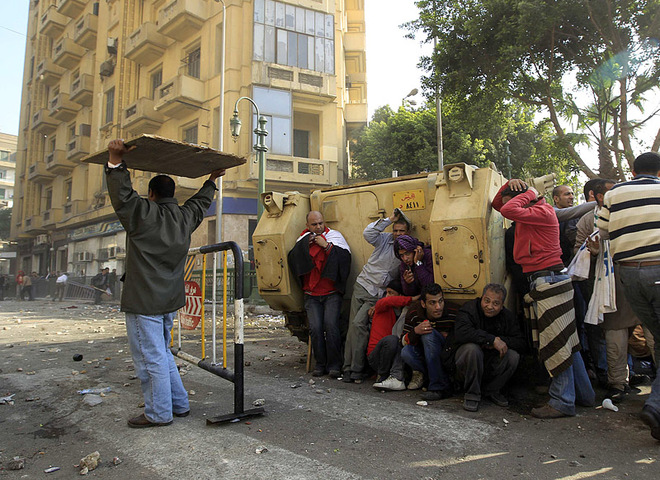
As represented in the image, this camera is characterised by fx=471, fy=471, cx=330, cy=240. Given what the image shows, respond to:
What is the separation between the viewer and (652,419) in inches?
106

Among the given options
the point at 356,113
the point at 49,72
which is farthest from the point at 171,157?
the point at 49,72

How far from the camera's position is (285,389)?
419 centimetres

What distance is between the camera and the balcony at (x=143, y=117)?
71.1ft

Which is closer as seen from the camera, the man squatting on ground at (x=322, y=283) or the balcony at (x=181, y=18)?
the man squatting on ground at (x=322, y=283)

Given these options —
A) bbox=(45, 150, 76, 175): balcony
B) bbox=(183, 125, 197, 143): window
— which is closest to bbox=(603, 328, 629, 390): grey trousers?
bbox=(183, 125, 197, 143): window

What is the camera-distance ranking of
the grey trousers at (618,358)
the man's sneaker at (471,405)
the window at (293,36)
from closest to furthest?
the man's sneaker at (471,405), the grey trousers at (618,358), the window at (293,36)

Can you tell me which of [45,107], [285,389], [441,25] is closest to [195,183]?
[441,25]

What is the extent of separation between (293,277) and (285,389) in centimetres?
121

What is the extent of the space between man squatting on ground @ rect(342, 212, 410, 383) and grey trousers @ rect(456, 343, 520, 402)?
44.0 inches

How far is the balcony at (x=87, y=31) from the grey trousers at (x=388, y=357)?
30.4m

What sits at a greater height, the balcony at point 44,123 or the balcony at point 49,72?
the balcony at point 49,72

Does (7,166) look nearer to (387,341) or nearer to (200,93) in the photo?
(200,93)

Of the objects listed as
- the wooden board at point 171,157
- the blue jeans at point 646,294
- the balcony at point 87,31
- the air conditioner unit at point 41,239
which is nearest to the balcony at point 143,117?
the balcony at point 87,31

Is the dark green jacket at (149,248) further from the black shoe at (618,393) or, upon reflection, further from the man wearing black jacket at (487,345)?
the black shoe at (618,393)
